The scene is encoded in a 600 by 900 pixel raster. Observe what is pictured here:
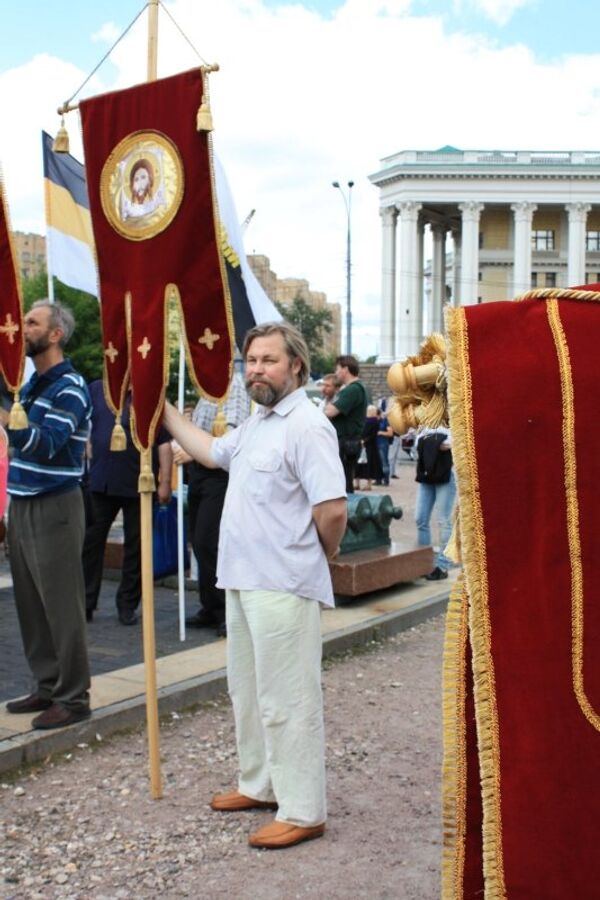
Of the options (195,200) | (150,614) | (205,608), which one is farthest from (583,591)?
(205,608)

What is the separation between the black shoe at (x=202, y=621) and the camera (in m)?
7.33

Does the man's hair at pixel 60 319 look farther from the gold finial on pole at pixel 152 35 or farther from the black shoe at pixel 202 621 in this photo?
the black shoe at pixel 202 621

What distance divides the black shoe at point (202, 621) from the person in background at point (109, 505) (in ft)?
1.36

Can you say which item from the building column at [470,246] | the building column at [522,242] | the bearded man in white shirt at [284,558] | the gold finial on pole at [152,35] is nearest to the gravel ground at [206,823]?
the bearded man in white shirt at [284,558]

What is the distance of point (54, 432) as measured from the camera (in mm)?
4734

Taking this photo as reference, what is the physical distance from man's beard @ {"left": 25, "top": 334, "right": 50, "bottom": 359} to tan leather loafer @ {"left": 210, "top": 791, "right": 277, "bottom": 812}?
7.20ft

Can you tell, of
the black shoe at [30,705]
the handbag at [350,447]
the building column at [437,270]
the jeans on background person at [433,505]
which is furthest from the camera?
the building column at [437,270]

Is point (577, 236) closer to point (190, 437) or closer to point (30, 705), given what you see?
point (30, 705)

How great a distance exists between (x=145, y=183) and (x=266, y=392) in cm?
116

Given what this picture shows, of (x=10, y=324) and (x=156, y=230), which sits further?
(x=10, y=324)

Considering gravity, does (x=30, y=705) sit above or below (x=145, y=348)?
below

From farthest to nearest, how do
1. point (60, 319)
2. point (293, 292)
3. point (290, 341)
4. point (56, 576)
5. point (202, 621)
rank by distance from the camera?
point (293, 292), point (202, 621), point (60, 319), point (56, 576), point (290, 341)

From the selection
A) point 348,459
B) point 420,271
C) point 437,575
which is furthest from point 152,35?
point 420,271

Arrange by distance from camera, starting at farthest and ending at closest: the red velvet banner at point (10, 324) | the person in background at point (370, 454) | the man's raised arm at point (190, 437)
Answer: the person in background at point (370, 454) → the red velvet banner at point (10, 324) → the man's raised arm at point (190, 437)
